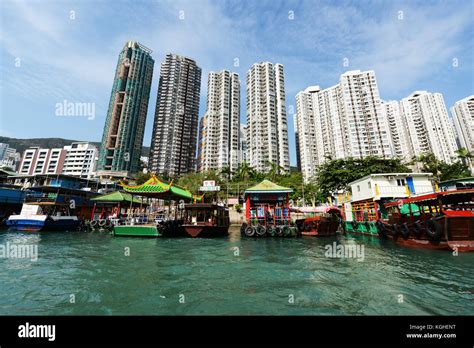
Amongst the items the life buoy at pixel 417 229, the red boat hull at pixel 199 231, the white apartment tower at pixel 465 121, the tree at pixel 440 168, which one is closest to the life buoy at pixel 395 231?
the life buoy at pixel 417 229

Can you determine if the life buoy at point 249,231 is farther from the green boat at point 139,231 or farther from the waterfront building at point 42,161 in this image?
the waterfront building at point 42,161

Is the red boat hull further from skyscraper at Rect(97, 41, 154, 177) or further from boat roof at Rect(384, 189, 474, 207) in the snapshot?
skyscraper at Rect(97, 41, 154, 177)

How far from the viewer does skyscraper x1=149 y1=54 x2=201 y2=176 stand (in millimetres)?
95500

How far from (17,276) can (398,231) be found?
21.3m

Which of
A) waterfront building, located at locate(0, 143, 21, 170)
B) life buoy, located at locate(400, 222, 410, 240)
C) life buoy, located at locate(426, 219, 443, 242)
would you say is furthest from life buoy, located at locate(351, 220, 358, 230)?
waterfront building, located at locate(0, 143, 21, 170)

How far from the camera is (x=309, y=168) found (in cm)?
9300

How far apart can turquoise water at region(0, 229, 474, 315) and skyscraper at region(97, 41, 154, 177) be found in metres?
72.0

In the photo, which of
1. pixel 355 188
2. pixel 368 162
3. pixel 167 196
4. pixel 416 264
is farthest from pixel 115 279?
pixel 368 162

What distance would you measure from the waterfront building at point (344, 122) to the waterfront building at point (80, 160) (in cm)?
9601

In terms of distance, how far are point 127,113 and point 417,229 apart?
87845mm

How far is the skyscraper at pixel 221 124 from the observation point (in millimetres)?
88625

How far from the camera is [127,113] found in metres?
78.8

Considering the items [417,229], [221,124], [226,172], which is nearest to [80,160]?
[221,124]
